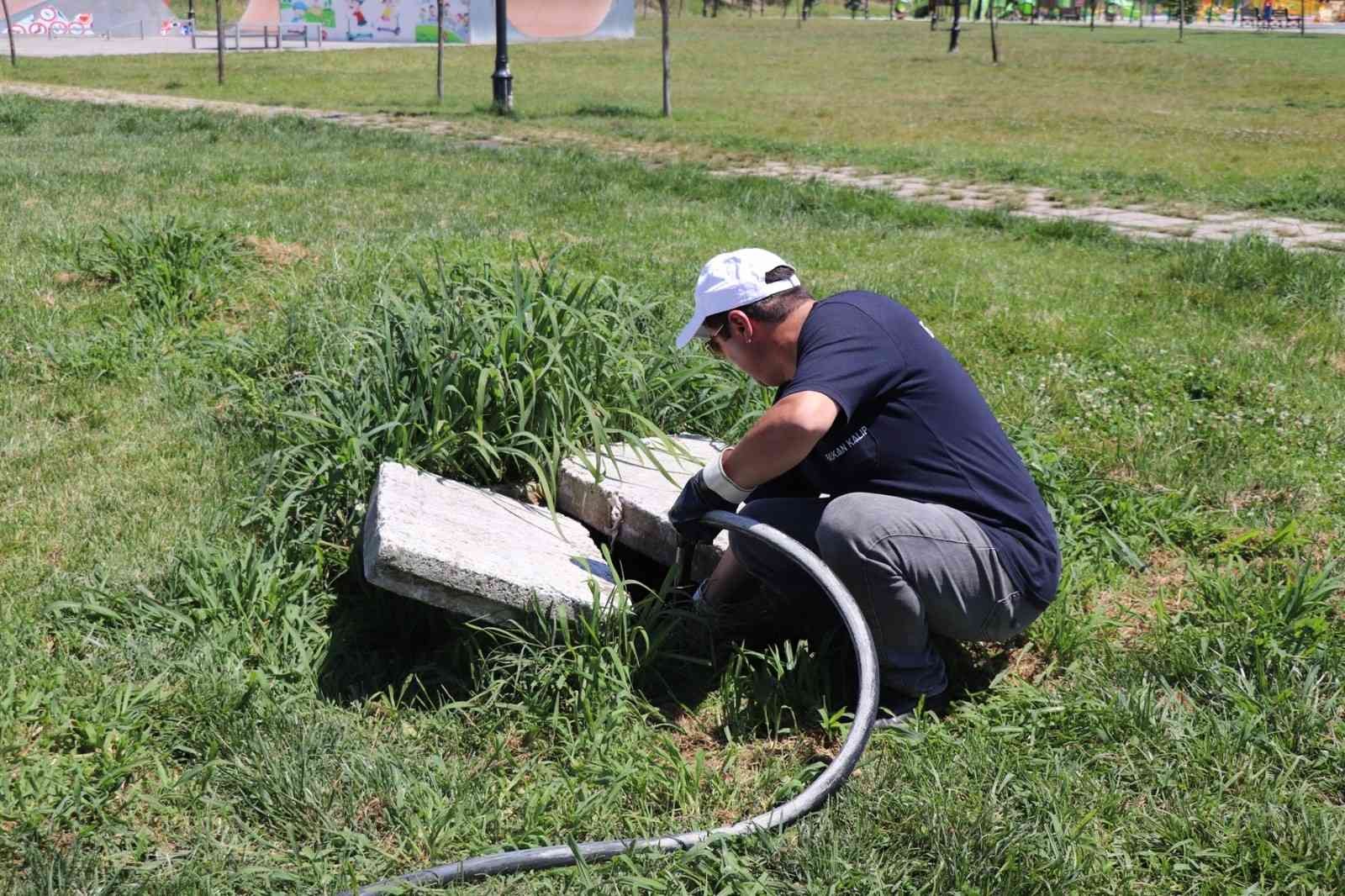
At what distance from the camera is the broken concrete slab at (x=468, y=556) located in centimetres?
305

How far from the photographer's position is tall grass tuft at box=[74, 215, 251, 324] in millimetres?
6086

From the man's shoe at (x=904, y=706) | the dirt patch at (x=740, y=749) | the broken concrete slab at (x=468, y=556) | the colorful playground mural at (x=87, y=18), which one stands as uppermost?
the colorful playground mural at (x=87, y=18)

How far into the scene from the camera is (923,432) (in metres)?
2.99

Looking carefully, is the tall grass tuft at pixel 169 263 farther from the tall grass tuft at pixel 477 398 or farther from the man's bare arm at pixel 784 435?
the man's bare arm at pixel 784 435

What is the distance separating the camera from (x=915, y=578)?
2.94m

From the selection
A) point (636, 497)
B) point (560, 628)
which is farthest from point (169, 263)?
point (560, 628)

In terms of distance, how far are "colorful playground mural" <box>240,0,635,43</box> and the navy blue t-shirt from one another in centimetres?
4387

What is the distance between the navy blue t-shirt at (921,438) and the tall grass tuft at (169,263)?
4.07m

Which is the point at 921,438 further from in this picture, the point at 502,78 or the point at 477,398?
the point at 502,78

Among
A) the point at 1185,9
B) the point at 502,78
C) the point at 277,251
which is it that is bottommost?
the point at 277,251

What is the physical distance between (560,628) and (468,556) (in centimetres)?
31

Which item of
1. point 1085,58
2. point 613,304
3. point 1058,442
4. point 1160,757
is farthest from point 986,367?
point 1085,58

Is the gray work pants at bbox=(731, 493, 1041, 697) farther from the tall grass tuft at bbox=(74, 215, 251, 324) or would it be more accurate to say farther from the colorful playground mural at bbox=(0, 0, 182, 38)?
the colorful playground mural at bbox=(0, 0, 182, 38)

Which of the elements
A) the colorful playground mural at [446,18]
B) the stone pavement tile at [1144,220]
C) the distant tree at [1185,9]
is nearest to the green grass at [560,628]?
the stone pavement tile at [1144,220]
